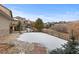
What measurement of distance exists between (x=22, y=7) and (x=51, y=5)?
301mm

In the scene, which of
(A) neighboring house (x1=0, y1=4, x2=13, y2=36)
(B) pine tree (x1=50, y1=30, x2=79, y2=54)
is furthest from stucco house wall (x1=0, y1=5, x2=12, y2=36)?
(B) pine tree (x1=50, y1=30, x2=79, y2=54)

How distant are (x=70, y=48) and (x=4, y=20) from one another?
29.1 inches

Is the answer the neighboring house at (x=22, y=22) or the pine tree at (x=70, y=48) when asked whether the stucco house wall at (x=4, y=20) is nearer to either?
the neighboring house at (x=22, y=22)

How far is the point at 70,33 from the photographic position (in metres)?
1.72

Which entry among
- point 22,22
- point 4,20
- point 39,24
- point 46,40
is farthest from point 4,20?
point 46,40

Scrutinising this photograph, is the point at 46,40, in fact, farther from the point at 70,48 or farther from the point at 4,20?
the point at 4,20

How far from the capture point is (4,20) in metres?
A: 1.74

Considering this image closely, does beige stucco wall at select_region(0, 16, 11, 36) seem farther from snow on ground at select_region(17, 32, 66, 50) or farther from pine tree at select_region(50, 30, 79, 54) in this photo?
pine tree at select_region(50, 30, 79, 54)

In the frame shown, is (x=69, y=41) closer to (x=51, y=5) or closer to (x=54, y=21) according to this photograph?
(x=54, y=21)

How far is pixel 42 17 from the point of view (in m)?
1.74
